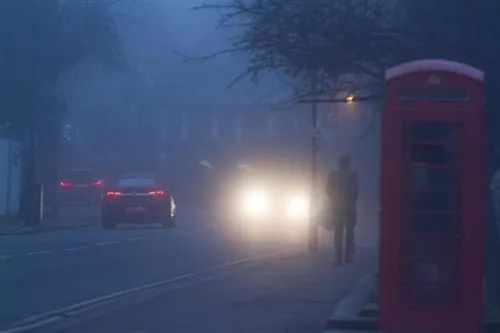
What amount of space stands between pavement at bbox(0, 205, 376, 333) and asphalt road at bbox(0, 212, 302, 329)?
17mm

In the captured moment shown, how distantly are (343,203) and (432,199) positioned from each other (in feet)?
33.9

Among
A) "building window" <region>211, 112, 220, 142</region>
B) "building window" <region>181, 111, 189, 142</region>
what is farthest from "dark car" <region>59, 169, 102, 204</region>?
"building window" <region>211, 112, 220, 142</region>

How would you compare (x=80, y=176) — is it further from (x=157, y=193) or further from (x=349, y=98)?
(x=349, y=98)

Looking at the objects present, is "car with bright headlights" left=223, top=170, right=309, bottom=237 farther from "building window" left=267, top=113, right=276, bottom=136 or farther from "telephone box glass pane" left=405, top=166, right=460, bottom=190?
"telephone box glass pane" left=405, top=166, right=460, bottom=190

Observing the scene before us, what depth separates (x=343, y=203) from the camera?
22984 mm

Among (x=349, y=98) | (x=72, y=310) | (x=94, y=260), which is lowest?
(x=72, y=310)

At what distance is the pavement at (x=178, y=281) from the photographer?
14.8 m

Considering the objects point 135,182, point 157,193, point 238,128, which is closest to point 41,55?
point 135,182

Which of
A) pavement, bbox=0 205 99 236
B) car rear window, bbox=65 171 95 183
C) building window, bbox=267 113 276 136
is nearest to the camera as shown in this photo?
pavement, bbox=0 205 99 236

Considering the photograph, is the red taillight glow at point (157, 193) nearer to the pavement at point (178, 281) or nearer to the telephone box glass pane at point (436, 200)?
the pavement at point (178, 281)

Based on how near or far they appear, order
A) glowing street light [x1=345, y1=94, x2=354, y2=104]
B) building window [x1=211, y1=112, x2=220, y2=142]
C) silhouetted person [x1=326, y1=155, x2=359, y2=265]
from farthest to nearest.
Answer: building window [x1=211, y1=112, x2=220, y2=142], silhouetted person [x1=326, y1=155, x2=359, y2=265], glowing street light [x1=345, y1=94, x2=354, y2=104]

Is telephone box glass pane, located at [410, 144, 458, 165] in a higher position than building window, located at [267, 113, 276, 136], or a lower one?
lower

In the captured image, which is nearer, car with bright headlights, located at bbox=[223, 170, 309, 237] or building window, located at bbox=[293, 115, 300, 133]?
car with bright headlights, located at bbox=[223, 170, 309, 237]

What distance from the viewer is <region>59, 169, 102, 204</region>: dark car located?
55.7 meters
